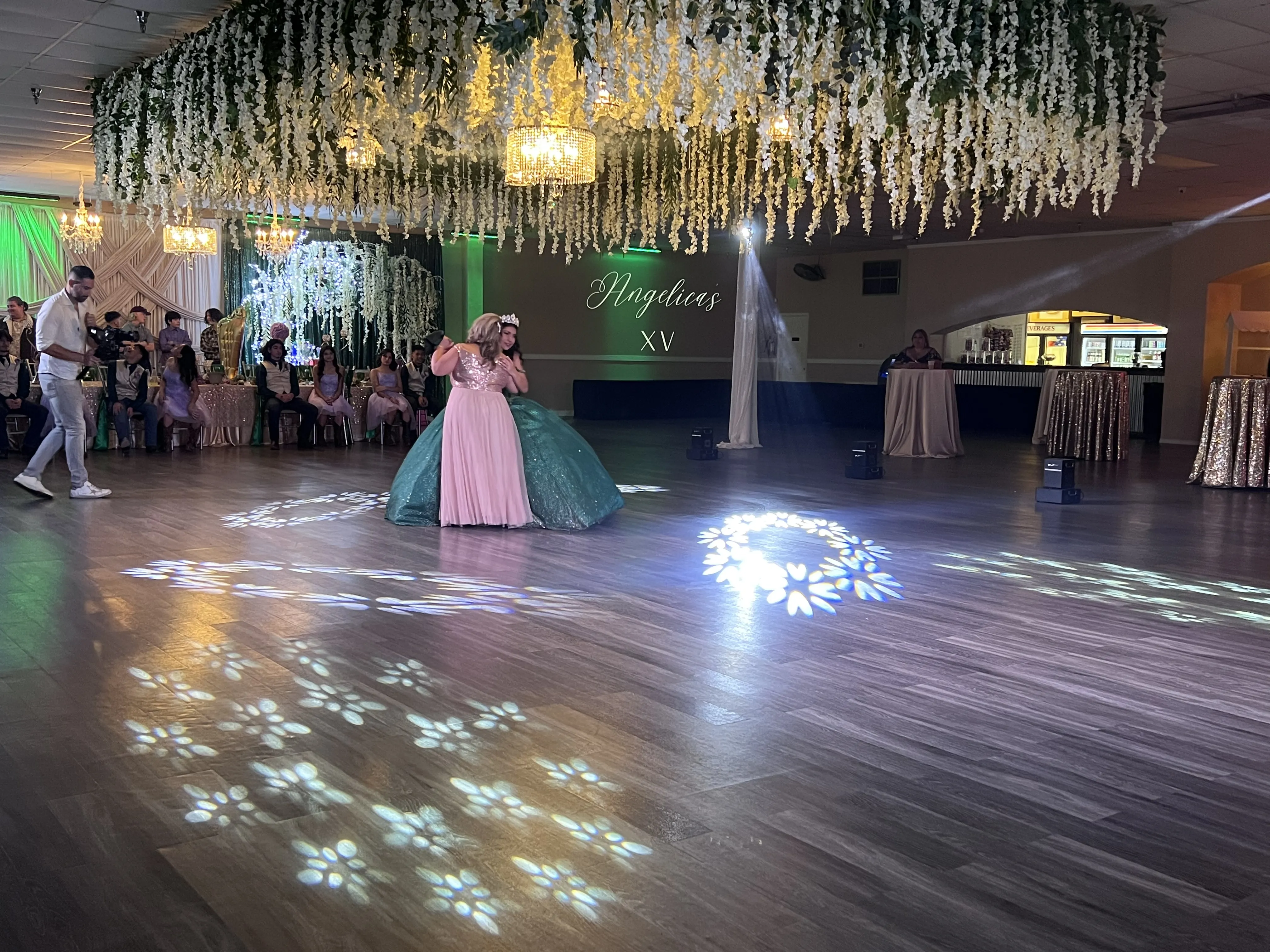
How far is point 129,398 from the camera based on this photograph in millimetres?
11070

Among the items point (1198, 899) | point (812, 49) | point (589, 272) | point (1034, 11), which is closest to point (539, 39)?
point (812, 49)

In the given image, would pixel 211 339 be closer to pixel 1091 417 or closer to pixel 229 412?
pixel 229 412

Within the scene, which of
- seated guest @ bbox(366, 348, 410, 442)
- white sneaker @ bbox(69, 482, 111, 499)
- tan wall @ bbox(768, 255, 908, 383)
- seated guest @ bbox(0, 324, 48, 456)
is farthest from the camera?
tan wall @ bbox(768, 255, 908, 383)

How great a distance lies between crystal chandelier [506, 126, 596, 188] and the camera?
720 cm

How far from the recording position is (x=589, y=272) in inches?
733

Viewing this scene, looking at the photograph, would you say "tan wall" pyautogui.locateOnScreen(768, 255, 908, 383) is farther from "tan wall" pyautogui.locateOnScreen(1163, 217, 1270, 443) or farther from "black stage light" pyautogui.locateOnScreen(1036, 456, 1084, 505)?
"black stage light" pyautogui.locateOnScreen(1036, 456, 1084, 505)

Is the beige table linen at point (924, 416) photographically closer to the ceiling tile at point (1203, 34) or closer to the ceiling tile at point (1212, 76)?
the ceiling tile at point (1212, 76)

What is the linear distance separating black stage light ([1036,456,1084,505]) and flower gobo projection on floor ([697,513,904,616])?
195cm

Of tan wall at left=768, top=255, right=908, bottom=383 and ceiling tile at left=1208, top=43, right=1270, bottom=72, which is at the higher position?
ceiling tile at left=1208, top=43, right=1270, bottom=72

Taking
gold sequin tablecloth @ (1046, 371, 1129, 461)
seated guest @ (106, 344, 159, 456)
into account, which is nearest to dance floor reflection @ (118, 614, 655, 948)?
seated guest @ (106, 344, 159, 456)

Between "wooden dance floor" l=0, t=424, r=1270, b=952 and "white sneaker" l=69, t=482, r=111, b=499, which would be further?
"white sneaker" l=69, t=482, r=111, b=499

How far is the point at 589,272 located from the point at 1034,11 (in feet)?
43.2

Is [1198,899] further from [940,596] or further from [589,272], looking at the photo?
[589,272]

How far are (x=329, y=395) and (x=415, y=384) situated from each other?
1.56 meters
